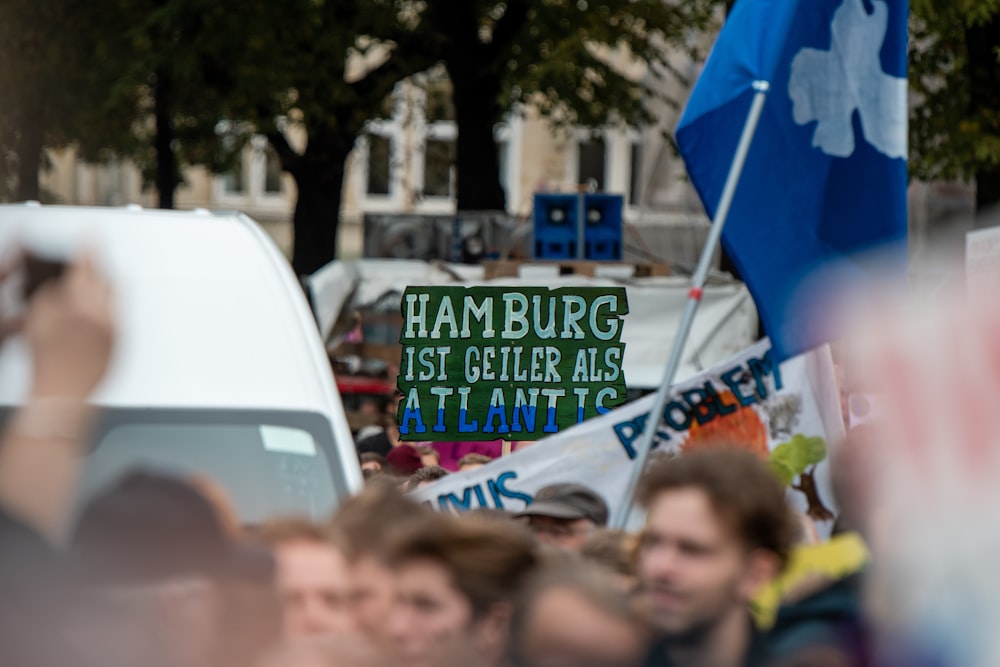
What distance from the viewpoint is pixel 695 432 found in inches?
300

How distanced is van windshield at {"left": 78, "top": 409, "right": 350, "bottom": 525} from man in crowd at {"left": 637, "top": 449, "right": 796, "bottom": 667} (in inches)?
36.6

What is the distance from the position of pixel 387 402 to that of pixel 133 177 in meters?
33.9

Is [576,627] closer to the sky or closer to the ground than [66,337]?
closer to the ground

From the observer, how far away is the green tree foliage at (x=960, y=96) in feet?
45.6

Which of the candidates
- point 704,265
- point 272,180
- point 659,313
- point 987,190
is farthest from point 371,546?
point 272,180

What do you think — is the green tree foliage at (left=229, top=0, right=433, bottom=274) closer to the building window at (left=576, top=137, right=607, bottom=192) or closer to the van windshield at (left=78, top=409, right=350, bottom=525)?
the van windshield at (left=78, top=409, right=350, bottom=525)

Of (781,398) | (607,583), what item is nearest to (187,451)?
(607,583)

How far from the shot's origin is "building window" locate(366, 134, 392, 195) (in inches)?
1010

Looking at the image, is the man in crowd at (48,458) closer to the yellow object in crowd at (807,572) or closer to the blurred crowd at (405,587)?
the blurred crowd at (405,587)

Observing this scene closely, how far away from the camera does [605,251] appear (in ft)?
54.1

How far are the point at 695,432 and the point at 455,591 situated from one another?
467 centimetres

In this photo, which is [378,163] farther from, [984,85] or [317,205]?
[984,85]

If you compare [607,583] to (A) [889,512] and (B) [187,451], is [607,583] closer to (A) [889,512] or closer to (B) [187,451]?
(A) [889,512]

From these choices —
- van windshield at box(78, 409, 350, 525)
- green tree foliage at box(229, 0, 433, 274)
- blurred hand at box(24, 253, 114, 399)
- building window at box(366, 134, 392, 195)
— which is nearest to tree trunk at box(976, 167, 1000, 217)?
green tree foliage at box(229, 0, 433, 274)
